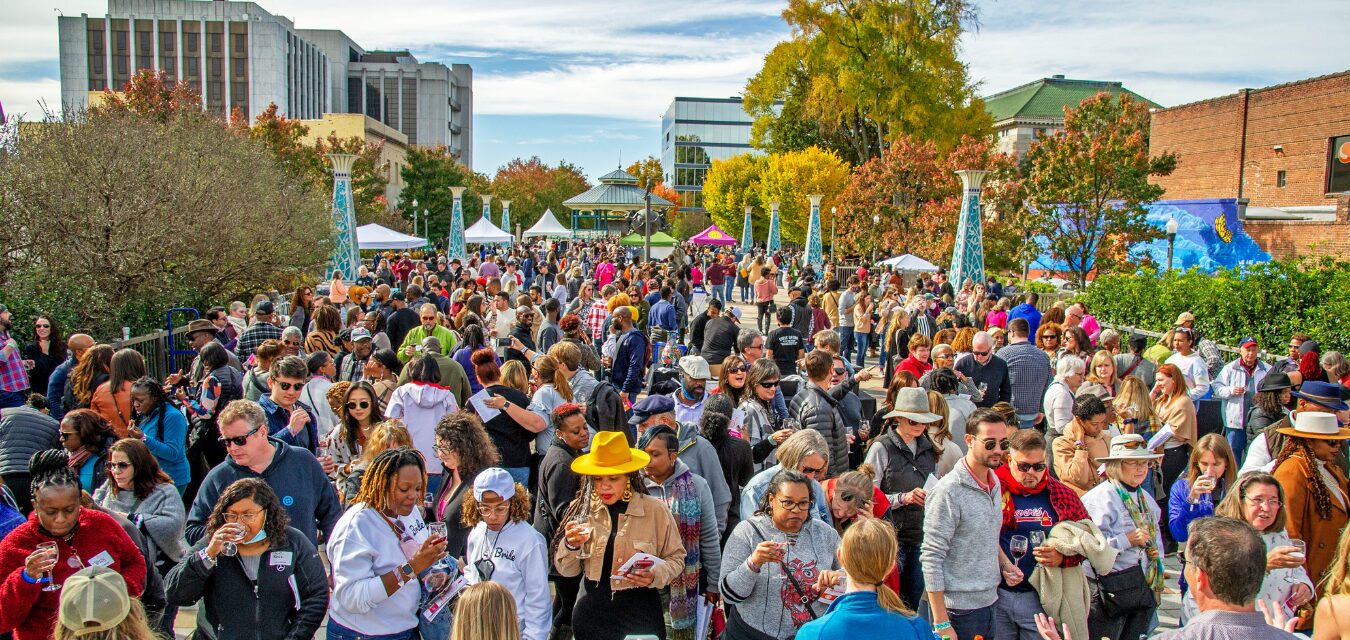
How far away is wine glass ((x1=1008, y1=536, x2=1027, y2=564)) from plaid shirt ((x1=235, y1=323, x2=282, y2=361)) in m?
7.44

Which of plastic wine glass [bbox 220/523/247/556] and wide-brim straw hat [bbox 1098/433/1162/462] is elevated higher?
wide-brim straw hat [bbox 1098/433/1162/462]

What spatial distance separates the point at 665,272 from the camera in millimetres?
19234

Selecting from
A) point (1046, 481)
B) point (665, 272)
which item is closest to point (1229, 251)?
point (665, 272)

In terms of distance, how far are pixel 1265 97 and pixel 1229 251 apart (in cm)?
974

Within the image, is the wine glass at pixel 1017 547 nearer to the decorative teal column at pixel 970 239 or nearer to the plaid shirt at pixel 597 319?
the plaid shirt at pixel 597 319

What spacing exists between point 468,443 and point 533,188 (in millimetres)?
75072

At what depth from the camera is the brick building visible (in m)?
28.9

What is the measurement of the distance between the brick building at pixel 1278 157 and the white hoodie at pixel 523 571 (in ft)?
93.5

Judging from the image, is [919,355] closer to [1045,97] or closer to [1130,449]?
[1130,449]

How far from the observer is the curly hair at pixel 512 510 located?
3.95m

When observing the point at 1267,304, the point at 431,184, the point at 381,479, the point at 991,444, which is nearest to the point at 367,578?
the point at 381,479

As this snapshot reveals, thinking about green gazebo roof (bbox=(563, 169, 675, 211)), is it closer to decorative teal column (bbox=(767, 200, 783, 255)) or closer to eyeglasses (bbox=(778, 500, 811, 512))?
decorative teal column (bbox=(767, 200, 783, 255))

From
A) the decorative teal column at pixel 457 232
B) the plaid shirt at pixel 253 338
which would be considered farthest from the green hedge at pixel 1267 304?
the decorative teal column at pixel 457 232

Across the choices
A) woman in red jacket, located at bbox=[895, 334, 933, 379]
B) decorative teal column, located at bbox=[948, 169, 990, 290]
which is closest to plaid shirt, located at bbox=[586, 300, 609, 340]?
woman in red jacket, located at bbox=[895, 334, 933, 379]
